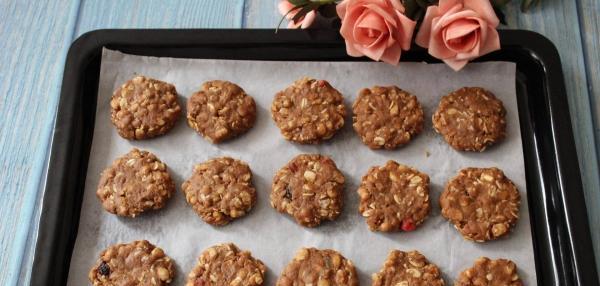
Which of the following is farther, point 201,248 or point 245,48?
point 245,48

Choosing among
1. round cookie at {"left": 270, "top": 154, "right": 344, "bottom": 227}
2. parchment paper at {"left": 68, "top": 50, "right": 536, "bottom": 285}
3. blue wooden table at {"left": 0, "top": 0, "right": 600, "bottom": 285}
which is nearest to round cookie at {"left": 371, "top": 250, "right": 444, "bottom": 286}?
parchment paper at {"left": 68, "top": 50, "right": 536, "bottom": 285}

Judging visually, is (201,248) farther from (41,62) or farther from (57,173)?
(41,62)

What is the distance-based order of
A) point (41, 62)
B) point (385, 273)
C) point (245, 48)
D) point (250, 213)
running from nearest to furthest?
point (385, 273) < point (250, 213) < point (245, 48) < point (41, 62)

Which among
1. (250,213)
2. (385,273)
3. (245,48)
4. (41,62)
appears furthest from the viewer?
(41,62)

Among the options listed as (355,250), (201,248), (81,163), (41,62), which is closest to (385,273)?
(355,250)

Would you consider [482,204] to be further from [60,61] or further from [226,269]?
[60,61]

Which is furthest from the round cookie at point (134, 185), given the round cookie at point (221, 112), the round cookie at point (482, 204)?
the round cookie at point (482, 204)

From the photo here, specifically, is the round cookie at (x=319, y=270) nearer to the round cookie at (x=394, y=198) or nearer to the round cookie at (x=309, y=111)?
the round cookie at (x=394, y=198)
